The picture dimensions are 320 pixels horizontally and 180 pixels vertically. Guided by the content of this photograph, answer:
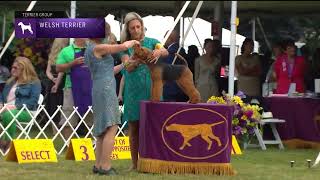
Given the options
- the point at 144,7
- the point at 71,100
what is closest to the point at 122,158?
the point at 71,100

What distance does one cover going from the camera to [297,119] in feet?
39.2

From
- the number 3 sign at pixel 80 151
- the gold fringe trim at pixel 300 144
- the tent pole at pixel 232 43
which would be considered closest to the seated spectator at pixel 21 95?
the number 3 sign at pixel 80 151

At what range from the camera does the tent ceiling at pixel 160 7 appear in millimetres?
15461

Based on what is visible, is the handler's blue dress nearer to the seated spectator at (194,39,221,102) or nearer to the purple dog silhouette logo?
the purple dog silhouette logo

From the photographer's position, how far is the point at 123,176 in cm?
746

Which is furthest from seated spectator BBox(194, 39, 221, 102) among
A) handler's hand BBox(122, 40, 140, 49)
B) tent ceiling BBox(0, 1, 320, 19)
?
handler's hand BBox(122, 40, 140, 49)

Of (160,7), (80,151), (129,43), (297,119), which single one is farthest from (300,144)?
(160,7)

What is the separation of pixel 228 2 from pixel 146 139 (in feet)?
29.0

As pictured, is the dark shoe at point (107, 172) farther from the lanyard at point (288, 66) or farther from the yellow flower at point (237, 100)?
the lanyard at point (288, 66)

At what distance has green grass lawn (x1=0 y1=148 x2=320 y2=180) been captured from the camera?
24.5 feet

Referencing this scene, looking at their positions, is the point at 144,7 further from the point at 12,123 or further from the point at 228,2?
the point at 12,123

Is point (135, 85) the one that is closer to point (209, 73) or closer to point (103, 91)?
point (103, 91)

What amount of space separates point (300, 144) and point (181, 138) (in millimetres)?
4626

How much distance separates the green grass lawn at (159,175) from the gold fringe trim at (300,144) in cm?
162
